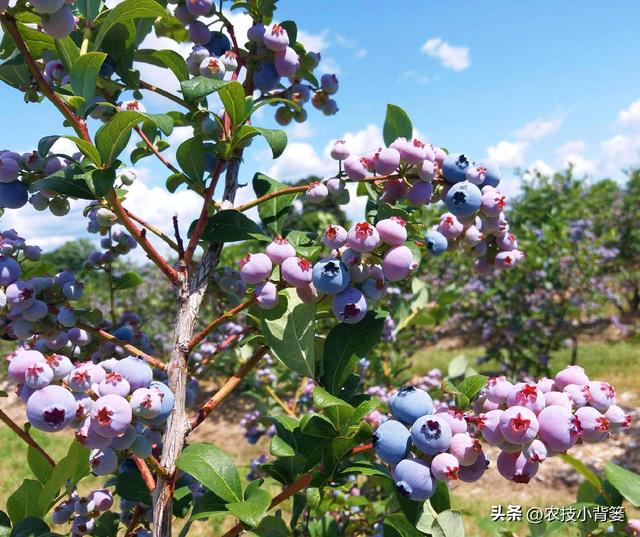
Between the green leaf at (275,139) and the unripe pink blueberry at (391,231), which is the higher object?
the green leaf at (275,139)

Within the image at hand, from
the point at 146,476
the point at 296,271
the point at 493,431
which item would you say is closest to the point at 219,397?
the point at 146,476

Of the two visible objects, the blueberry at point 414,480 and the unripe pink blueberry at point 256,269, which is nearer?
the blueberry at point 414,480

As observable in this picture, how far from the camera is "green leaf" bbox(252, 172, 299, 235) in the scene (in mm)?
1289

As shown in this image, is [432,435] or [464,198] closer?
[432,435]

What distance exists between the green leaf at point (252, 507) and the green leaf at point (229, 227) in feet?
1.70

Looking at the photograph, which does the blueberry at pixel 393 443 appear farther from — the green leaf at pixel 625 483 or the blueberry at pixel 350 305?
the green leaf at pixel 625 483

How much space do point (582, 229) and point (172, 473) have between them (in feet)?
27.3

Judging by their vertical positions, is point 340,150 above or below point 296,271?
above

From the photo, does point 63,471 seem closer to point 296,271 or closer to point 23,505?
point 23,505

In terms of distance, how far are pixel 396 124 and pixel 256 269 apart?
1.66ft

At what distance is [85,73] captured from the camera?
951 millimetres

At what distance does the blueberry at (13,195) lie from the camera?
106 centimetres

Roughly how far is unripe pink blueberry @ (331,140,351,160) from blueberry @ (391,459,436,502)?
0.69 m

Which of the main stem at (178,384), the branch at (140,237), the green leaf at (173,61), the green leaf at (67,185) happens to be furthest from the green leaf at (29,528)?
the green leaf at (173,61)
